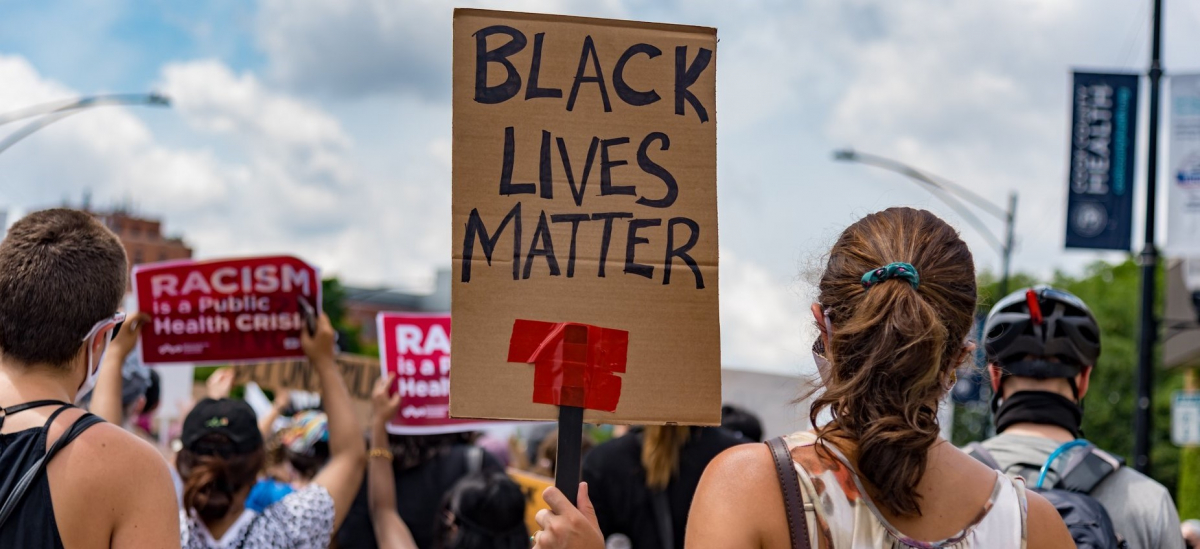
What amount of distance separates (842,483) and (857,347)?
0.24 meters

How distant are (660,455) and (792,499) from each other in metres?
2.68

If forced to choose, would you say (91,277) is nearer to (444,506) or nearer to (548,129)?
(548,129)

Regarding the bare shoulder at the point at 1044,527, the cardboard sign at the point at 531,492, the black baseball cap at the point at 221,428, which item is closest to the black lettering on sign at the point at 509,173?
the bare shoulder at the point at 1044,527

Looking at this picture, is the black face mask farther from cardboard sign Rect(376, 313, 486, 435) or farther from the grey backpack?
cardboard sign Rect(376, 313, 486, 435)

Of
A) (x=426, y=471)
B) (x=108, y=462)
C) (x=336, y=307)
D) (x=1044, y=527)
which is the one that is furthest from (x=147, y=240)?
(x=336, y=307)

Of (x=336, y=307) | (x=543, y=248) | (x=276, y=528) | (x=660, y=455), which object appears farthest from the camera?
(x=336, y=307)

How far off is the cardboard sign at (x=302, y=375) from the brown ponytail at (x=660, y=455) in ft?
7.68

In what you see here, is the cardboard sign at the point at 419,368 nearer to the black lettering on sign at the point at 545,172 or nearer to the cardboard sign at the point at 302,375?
the cardboard sign at the point at 302,375

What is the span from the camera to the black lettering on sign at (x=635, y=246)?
8.57 feet

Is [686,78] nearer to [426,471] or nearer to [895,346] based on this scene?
[895,346]

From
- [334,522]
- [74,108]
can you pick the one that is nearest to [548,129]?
[334,522]

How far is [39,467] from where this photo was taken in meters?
2.37

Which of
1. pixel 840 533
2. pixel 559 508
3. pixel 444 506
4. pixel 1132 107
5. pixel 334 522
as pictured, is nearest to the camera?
pixel 840 533

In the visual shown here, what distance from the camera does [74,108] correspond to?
17.4m
